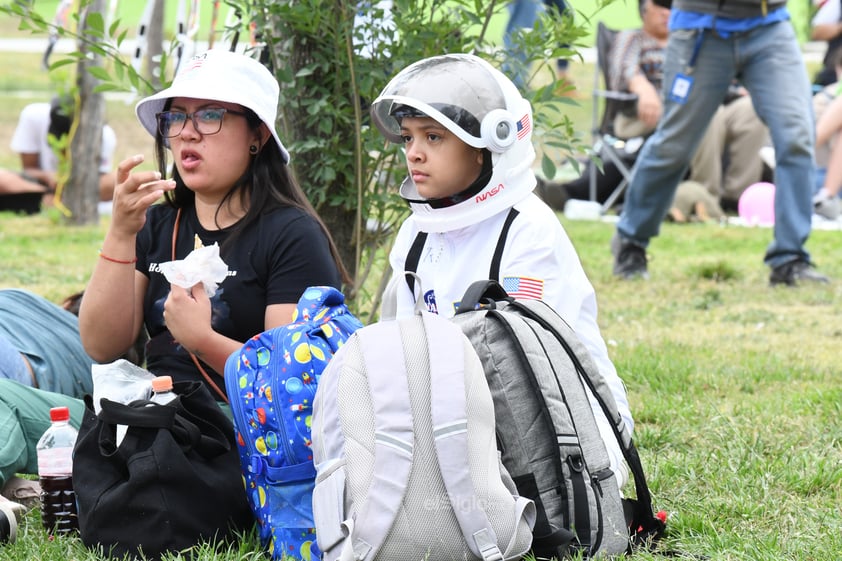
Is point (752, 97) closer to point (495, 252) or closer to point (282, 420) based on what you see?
point (495, 252)

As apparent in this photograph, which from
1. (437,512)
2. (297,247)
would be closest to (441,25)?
(297,247)

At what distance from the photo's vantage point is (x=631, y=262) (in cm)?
743

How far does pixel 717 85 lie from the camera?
267 inches

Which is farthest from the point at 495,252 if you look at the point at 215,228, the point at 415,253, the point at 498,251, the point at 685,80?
the point at 685,80

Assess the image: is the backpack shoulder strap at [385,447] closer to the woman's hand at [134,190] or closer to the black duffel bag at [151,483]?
the black duffel bag at [151,483]

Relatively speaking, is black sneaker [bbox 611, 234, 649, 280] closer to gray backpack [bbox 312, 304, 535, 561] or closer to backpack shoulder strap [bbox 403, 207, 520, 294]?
backpack shoulder strap [bbox 403, 207, 520, 294]

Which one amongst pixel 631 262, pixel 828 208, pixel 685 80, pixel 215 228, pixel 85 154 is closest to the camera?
pixel 215 228

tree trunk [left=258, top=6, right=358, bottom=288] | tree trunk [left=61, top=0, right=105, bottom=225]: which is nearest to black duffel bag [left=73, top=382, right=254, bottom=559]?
tree trunk [left=258, top=6, right=358, bottom=288]

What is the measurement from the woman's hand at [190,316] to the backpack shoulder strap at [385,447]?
68cm

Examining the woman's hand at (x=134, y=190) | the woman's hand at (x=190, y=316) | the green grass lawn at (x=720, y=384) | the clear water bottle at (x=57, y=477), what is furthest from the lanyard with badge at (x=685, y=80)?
the clear water bottle at (x=57, y=477)

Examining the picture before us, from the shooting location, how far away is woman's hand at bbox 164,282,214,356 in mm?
3191

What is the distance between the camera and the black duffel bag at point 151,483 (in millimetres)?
2879

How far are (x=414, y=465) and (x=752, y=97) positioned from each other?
15.9ft

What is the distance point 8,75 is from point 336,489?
69.3 feet
